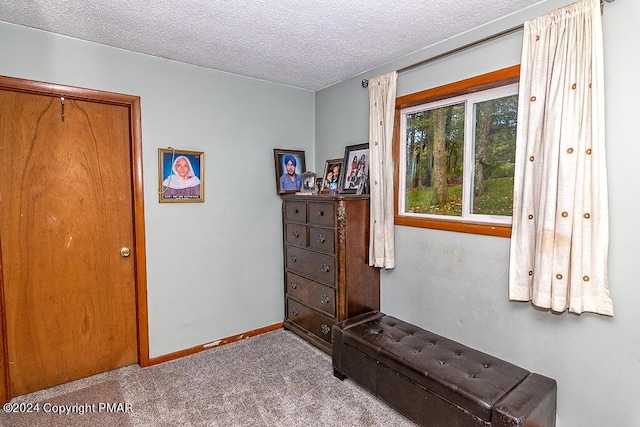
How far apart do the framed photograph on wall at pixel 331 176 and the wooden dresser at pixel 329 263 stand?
380 mm

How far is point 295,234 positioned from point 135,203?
135cm

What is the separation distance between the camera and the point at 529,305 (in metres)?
1.95

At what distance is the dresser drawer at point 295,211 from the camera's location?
2.96m

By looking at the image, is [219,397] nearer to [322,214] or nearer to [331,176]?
[322,214]

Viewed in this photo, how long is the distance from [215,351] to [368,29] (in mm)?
2804

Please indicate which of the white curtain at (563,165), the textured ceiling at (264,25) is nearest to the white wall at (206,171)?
the textured ceiling at (264,25)

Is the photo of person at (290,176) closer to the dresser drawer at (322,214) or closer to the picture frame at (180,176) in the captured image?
the dresser drawer at (322,214)

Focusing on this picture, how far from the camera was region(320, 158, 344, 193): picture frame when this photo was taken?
10.4 ft

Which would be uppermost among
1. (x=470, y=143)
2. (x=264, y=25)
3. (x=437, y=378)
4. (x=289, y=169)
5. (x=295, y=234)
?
(x=264, y=25)

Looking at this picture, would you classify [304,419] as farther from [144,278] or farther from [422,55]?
[422,55]

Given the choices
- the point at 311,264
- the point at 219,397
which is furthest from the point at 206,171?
the point at 219,397

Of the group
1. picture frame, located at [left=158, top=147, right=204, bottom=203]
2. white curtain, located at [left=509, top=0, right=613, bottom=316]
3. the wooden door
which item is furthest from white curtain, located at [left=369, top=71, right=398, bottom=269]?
the wooden door

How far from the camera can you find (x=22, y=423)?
1.98 m

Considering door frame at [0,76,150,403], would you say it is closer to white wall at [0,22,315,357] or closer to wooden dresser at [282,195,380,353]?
white wall at [0,22,315,357]
